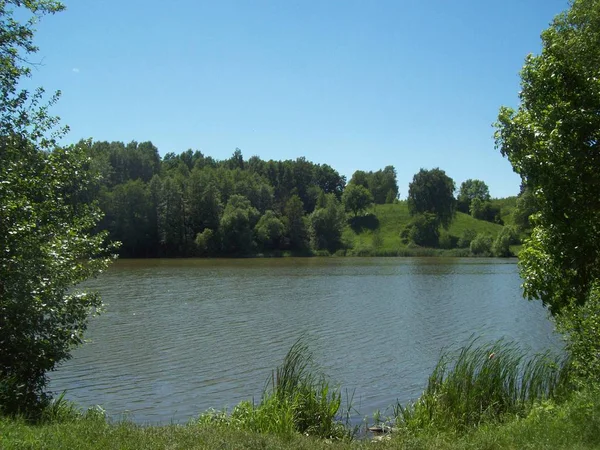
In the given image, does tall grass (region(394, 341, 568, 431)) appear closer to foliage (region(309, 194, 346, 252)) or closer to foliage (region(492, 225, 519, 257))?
foliage (region(492, 225, 519, 257))

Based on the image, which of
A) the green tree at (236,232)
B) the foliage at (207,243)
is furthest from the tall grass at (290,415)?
the green tree at (236,232)

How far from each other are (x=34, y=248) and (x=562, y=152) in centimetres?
1077

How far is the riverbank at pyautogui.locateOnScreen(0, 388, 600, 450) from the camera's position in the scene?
7695mm

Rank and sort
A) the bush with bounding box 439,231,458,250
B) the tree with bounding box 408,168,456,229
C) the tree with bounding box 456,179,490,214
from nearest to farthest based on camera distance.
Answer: the bush with bounding box 439,231,458,250 < the tree with bounding box 408,168,456,229 < the tree with bounding box 456,179,490,214

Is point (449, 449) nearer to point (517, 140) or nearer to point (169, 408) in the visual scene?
point (517, 140)

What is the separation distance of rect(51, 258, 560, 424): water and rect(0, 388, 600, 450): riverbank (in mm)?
4012

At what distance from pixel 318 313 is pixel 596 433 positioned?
24.8 m

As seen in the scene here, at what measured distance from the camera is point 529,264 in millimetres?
12453

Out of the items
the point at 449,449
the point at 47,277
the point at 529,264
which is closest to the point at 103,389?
the point at 47,277

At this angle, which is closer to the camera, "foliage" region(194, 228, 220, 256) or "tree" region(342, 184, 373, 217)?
"foliage" region(194, 228, 220, 256)

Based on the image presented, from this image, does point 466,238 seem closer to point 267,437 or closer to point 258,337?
point 258,337

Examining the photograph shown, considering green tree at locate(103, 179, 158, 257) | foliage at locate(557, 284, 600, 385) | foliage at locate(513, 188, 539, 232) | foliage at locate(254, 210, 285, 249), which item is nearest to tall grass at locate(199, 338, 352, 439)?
foliage at locate(557, 284, 600, 385)

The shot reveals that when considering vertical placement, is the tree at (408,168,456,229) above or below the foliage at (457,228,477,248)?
above

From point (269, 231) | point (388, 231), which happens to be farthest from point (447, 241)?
point (269, 231)
